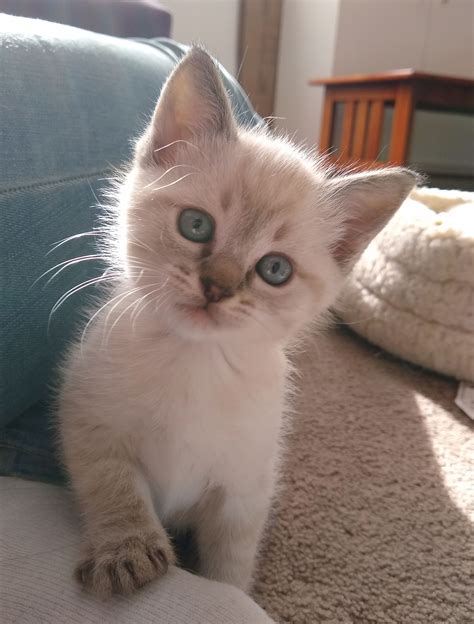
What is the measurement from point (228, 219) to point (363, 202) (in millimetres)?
217

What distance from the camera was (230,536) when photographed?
0.76 meters

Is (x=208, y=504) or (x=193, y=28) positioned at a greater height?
(x=193, y=28)

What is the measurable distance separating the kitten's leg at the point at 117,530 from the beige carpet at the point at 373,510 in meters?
0.25

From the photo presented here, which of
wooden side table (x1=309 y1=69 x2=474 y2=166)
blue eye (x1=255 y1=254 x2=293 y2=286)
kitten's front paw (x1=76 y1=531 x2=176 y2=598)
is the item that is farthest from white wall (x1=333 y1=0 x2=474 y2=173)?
kitten's front paw (x1=76 y1=531 x2=176 y2=598)

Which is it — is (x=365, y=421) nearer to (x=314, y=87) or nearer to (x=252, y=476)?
(x=252, y=476)

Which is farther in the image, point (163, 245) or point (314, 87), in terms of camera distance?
point (314, 87)

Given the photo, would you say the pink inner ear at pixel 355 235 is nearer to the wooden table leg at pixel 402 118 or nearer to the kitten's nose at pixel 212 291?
the kitten's nose at pixel 212 291

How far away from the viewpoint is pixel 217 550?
767 millimetres

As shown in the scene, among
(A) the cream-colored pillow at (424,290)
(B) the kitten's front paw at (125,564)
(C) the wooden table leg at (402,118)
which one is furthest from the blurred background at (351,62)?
(B) the kitten's front paw at (125,564)

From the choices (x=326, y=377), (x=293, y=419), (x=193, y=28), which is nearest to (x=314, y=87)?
(x=193, y=28)

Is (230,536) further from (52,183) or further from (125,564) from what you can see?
(52,183)

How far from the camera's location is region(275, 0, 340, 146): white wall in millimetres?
2945

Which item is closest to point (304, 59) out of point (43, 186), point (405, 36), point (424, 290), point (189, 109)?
point (405, 36)

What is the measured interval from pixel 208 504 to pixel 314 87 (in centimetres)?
286
